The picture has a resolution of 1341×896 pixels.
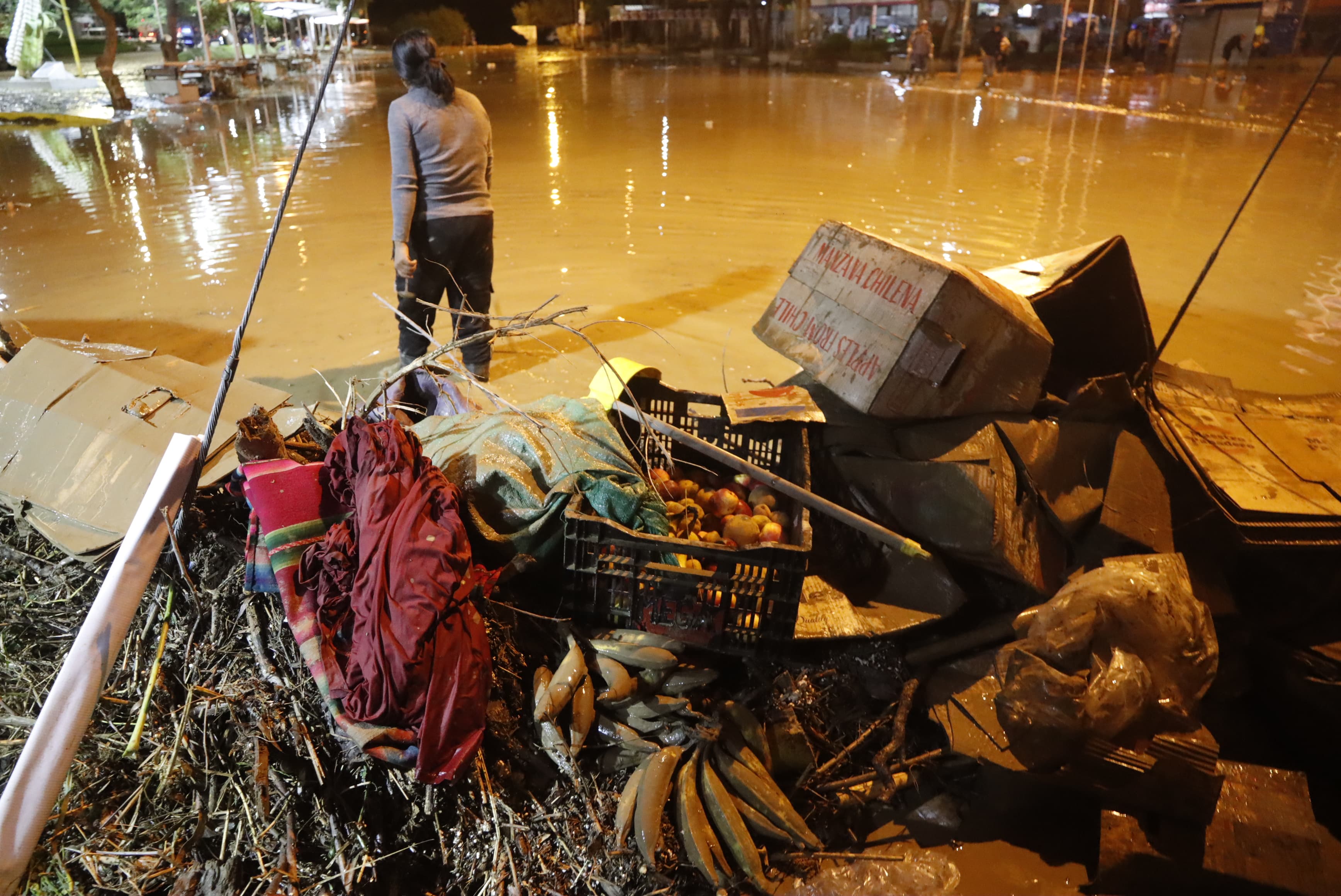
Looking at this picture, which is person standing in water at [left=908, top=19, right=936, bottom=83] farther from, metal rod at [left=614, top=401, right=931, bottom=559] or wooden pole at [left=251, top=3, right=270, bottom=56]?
metal rod at [left=614, top=401, right=931, bottom=559]

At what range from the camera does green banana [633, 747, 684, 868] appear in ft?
6.89

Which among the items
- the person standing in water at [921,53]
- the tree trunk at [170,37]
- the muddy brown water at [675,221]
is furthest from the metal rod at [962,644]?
the tree trunk at [170,37]

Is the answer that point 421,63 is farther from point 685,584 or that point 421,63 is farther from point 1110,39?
point 1110,39

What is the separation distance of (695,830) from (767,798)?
0.23 metres

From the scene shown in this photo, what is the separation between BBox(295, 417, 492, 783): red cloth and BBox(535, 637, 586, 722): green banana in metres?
0.17

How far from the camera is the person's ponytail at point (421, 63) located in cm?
404

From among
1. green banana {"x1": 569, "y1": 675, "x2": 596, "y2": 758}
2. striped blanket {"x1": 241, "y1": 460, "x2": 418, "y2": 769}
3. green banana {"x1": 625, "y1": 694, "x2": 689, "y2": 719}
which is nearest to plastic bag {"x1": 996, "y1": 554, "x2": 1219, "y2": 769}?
green banana {"x1": 625, "y1": 694, "x2": 689, "y2": 719}

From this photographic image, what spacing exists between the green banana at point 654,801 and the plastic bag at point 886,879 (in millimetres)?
427

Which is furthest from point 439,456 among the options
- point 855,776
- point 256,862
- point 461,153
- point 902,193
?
point 902,193

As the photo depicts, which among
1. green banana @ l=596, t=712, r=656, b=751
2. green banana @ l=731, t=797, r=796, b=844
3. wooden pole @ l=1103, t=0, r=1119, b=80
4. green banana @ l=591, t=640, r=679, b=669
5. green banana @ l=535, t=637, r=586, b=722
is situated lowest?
green banana @ l=731, t=797, r=796, b=844

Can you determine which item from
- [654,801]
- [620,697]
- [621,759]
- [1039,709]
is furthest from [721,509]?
[1039,709]

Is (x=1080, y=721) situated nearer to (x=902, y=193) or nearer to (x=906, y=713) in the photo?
(x=906, y=713)

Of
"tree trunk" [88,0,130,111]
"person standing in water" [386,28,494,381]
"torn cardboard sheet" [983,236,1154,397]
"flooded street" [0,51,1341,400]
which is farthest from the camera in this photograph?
"tree trunk" [88,0,130,111]

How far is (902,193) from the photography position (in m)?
9.78
